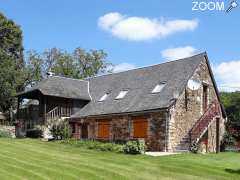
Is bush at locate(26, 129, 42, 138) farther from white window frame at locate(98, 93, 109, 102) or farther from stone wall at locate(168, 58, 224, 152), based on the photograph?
stone wall at locate(168, 58, 224, 152)

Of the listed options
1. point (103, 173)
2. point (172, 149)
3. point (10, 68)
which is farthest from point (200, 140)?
point (10, 68)

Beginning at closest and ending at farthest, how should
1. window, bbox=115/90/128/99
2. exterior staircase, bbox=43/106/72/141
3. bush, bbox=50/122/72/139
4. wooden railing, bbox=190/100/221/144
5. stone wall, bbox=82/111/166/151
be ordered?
stone wall, bbox=82/111/166/151, wooden railing, bbox=190/100/221/144, bush, bbox=50/122/72/139, window, bbox=115/90/128/99, exterior staircase, bbox=43/106/72/141

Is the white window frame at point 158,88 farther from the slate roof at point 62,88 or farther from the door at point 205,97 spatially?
the slate roof at point 62,88

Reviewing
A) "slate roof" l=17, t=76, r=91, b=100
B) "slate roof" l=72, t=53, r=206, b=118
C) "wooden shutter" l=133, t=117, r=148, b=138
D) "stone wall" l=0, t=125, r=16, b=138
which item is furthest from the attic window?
"stone wall" l=0, t=125, r=16, b=138

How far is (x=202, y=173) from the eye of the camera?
17047 mm

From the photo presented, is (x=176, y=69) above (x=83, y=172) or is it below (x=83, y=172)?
above

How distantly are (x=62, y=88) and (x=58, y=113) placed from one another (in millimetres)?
2194

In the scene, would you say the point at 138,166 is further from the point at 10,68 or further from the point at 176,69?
the point at 10,68

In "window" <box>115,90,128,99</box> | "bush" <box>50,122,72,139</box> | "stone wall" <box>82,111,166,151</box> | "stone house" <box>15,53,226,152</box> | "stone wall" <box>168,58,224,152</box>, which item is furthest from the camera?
"window" <box>115,90,128,99</box>

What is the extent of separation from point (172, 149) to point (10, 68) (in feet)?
86.7

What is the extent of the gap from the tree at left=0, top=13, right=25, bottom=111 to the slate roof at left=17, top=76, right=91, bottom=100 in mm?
10343

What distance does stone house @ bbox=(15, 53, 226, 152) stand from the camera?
2817 cm

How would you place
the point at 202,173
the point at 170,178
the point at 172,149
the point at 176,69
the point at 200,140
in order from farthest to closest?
the point at 176,69 → the point at 200,140 → the point at 172,149 → the point at 202,173 → the point at 170,178

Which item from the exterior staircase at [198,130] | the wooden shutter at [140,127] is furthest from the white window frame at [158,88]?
the exterior staircase at [198,130]
